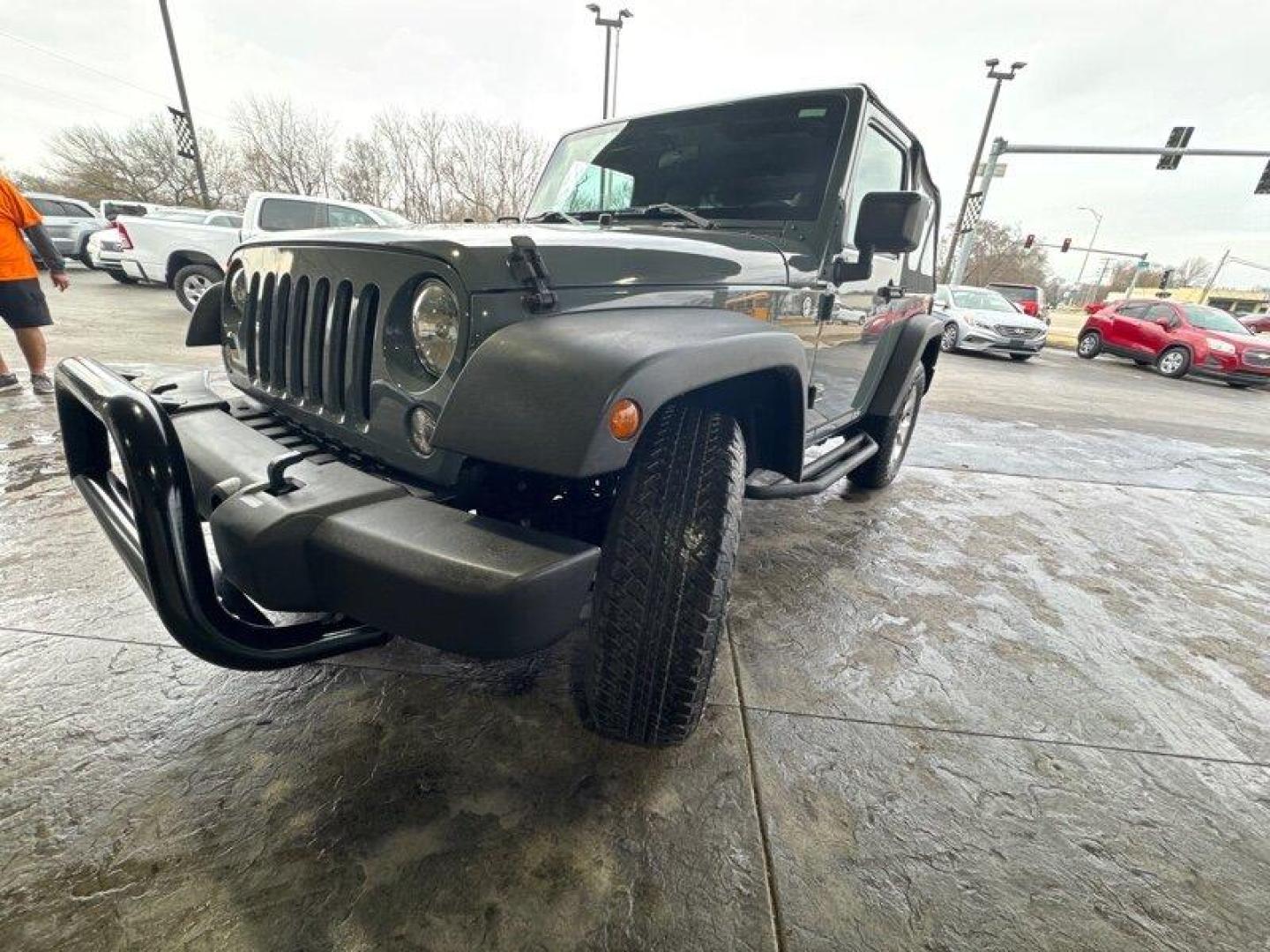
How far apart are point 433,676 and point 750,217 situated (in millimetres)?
1912

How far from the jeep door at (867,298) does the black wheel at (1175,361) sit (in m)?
12.4

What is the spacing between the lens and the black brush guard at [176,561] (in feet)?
3.40

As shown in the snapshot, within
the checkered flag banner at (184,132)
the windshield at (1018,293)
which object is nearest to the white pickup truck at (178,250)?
the checkered flag banner at (184,132)

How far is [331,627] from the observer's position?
1.22 m

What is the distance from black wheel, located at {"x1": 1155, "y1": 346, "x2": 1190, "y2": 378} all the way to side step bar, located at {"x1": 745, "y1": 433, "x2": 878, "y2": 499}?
42.9 ft

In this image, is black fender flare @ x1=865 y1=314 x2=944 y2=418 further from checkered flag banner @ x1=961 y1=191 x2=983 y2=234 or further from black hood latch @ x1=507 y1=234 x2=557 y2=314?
checkered flag banner @ x1=961 y1=191 x2=983 y2=234

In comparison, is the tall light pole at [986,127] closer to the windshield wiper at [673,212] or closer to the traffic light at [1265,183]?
the traffic light at [1265,183]

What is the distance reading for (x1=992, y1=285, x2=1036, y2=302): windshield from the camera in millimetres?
19156

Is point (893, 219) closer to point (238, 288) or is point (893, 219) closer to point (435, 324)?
point (435, 324)

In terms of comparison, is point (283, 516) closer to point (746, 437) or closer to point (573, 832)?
point (573, 832)

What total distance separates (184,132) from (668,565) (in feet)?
87.1

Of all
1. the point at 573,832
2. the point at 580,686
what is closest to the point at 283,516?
the point at 580,686

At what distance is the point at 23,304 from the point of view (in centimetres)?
401

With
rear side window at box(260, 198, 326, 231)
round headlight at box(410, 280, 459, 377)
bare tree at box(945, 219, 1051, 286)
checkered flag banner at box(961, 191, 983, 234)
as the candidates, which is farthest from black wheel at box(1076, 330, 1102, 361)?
bare tree at box(945, 219, 1051, 286)
